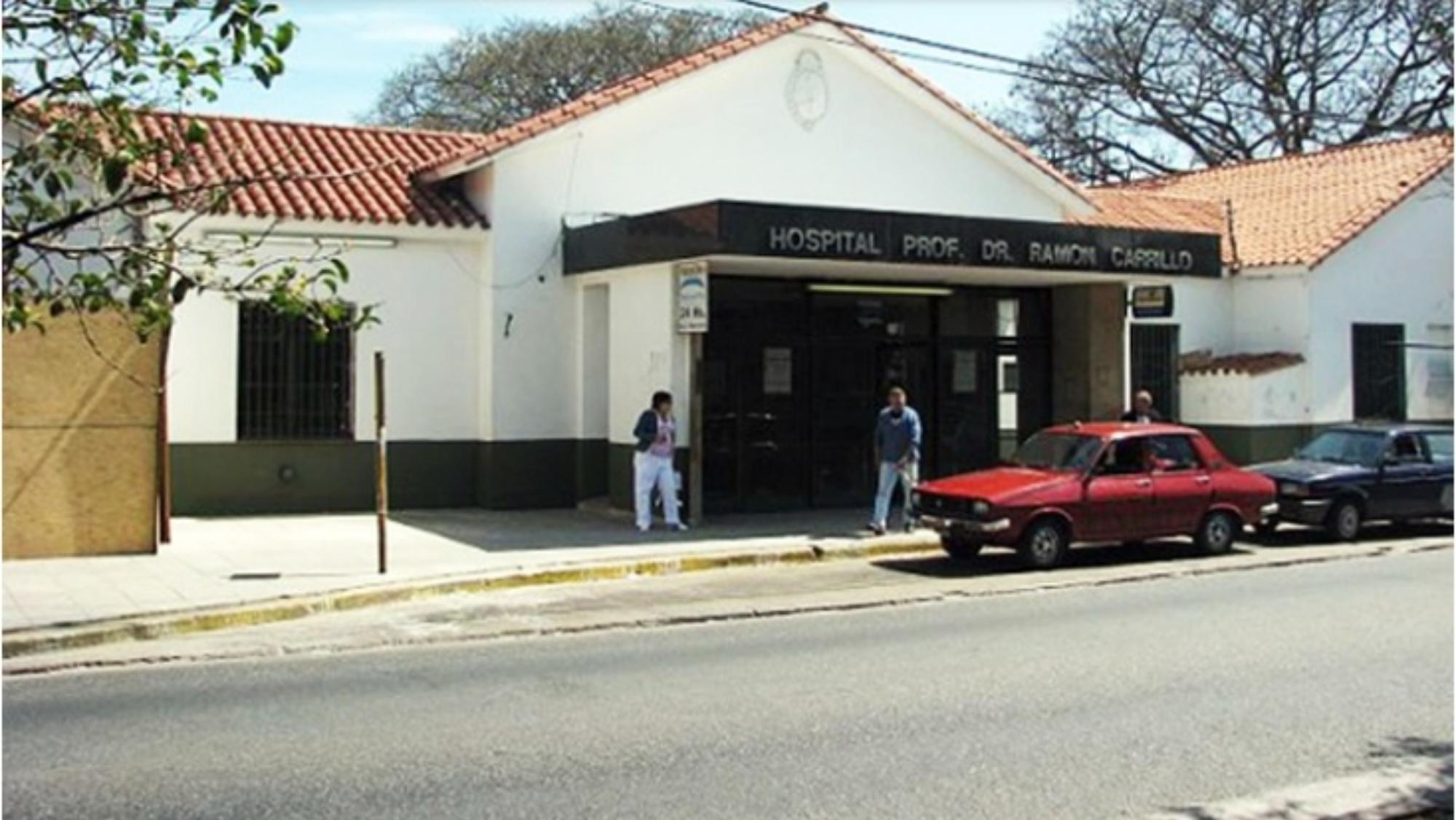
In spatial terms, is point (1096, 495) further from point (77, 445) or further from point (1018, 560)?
point (77, 445)

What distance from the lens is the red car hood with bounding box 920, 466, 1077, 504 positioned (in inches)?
608

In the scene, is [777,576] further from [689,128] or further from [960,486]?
[689,128]

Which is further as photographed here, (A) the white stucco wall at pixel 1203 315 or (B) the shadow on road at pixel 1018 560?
(A) the white stucco wall at pixel 1203 315

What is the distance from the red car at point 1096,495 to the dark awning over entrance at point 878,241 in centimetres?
304

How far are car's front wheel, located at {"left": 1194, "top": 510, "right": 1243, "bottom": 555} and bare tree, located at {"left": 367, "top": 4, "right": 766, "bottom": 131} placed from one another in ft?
106

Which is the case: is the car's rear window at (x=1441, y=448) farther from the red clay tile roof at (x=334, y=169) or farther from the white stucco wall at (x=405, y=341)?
the red clay tile roof at (x=334, y=169)

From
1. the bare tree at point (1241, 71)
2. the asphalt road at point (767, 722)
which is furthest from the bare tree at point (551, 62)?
the asphalt road at point (767, 722)

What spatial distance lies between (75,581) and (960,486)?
879 cm

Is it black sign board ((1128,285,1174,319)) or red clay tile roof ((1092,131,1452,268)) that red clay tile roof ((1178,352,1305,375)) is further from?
black sign board ((1128,285,1174,319))

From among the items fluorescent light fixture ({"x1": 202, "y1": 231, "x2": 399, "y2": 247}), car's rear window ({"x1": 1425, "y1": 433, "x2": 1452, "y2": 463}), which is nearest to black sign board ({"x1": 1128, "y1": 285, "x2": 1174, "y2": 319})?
car's rear window ({"x1": 1425, "y1": 433, "x2": 1452, "y2": 463})

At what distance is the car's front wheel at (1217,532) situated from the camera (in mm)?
16734

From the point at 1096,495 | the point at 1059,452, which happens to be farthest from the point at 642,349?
the point at 1096,495

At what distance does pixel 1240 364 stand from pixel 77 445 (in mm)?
19295

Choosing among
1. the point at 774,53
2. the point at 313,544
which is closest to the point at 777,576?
the point at 313,544
